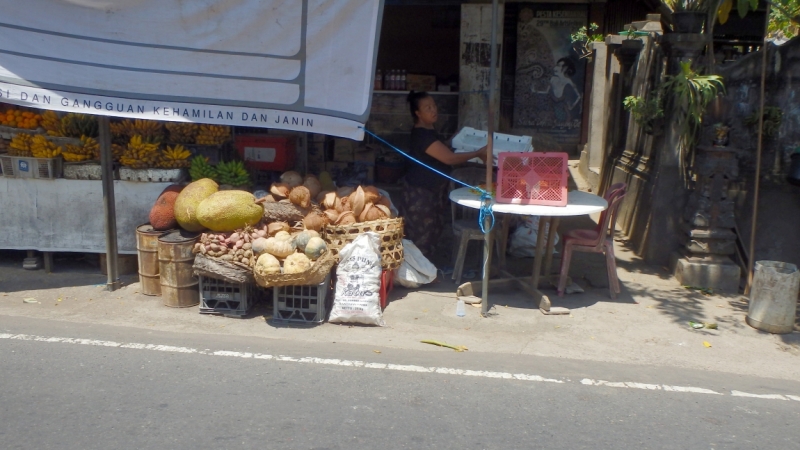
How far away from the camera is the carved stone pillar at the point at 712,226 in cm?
660

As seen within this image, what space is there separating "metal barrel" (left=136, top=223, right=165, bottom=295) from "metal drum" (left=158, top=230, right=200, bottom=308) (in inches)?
5.8

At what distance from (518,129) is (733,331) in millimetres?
8721

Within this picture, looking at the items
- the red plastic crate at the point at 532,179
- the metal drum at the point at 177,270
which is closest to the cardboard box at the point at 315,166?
the metal drum at the point at 177,270

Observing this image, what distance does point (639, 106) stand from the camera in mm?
7660

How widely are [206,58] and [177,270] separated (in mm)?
1904

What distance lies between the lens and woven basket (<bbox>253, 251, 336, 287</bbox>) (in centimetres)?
545

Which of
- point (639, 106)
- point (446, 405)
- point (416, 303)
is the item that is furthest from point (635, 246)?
point (446, 405)

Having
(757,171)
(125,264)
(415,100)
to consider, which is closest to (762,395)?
(757,171)

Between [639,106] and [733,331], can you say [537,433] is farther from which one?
[639,106]

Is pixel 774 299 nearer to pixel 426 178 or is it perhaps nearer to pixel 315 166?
pixel 426 178

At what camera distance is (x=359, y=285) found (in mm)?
5746

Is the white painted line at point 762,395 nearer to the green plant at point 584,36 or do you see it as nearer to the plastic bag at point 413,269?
the plastic bag at point 413,269

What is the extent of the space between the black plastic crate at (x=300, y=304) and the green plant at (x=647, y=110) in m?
4.18

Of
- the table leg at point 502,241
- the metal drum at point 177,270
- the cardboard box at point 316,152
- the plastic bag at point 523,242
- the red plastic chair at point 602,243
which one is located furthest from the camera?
the cardboard box at point 316,152
